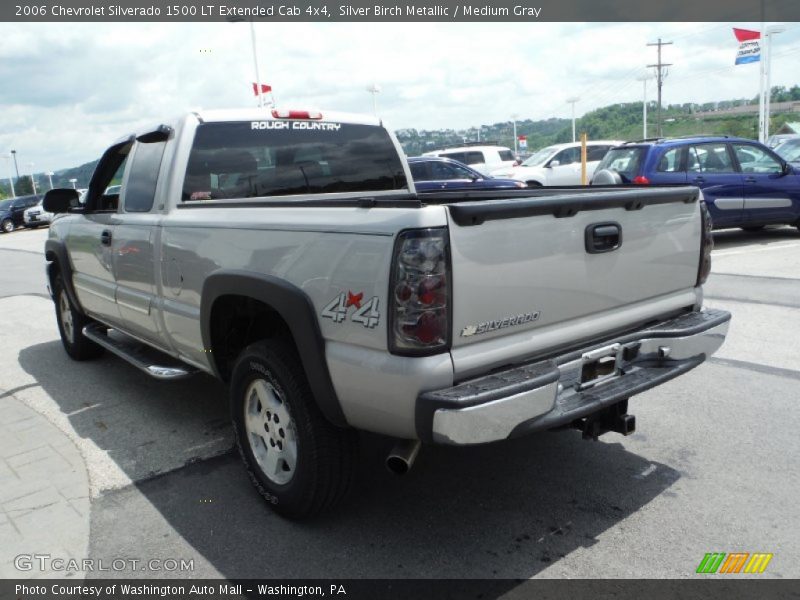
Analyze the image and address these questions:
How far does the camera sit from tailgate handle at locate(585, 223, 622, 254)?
115 inches

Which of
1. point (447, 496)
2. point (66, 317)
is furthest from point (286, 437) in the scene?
point (66, 317)

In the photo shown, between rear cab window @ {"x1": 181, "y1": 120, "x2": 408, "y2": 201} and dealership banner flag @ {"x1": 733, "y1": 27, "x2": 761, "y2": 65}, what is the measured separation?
933 inches

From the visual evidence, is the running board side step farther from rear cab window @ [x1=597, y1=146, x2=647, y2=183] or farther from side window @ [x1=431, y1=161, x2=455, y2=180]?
side window @ [x1=431, y1=161, x2=455, y2=180]

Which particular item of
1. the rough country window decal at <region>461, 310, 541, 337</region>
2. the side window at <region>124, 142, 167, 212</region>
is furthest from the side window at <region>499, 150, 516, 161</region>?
the rough country window decal at <region>461, 310, 541, 337</region>

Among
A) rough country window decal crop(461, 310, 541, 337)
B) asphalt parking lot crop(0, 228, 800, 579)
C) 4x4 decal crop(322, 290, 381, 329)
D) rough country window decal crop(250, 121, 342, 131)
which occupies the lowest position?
asphalt parking lot crop(0, 228, 800, 579)

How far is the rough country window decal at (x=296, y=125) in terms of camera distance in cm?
424

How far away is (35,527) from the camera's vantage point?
3.30 m

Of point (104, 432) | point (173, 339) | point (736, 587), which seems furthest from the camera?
point (104, 432)

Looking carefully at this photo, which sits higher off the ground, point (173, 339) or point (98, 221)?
point (98, 221)

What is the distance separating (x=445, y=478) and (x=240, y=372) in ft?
3.93

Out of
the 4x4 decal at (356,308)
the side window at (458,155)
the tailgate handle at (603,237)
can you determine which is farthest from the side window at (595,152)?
the 4x4 decal at (356,308)

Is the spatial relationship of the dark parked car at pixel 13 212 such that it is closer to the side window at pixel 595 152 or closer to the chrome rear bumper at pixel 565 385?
the side window at pixel 595 152
